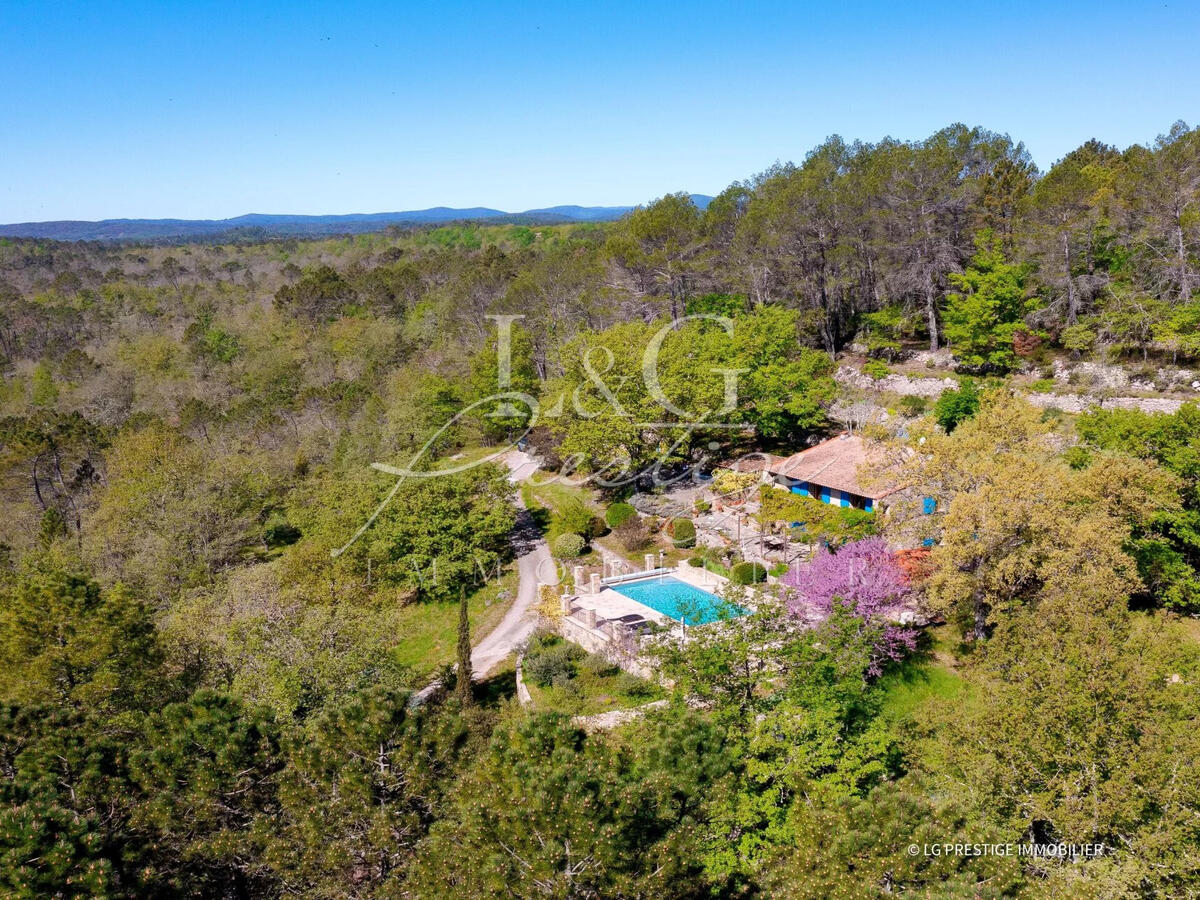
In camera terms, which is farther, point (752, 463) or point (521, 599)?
point (752, 463)

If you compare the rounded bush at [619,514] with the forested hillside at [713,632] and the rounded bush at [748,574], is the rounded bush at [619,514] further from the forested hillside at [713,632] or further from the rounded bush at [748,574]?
the rounded bush at [748,574]

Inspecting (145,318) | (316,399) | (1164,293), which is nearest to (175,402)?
(316,399)

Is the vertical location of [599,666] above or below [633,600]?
below

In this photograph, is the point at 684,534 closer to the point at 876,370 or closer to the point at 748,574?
the point at 748,574

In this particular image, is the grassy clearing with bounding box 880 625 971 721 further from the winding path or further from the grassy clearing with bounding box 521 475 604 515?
the grassy clearing with bounding box 521 475 604 515

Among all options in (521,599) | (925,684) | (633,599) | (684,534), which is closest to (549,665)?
(633,599)

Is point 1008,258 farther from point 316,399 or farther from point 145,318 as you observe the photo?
point 145,318

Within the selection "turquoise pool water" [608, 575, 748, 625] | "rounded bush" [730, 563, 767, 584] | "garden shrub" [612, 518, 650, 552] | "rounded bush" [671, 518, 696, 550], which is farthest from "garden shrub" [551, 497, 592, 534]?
"rounded bush" [730, 563, 767, 584]
